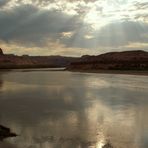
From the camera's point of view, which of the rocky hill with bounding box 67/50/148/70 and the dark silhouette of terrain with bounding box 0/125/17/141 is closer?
the dark silhouette of terrain with bounding box 0/125/17/141

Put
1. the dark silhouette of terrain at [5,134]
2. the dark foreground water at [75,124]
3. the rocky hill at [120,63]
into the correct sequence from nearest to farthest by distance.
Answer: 1. the dark foreground water at [75,124]
2. the dark silhouette of terrain at [5,134]
3. the rocky hill at [120,63]

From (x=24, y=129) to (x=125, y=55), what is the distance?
14230cm

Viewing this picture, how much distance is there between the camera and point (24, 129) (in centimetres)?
1845

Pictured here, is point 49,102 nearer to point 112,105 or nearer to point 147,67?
point 112,105

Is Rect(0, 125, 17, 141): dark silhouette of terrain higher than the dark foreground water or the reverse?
higher

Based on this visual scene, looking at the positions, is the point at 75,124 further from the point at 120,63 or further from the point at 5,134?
the point at 120,63

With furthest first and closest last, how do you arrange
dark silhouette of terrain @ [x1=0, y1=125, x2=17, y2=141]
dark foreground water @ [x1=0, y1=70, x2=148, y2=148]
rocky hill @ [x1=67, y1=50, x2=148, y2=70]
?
rocky hill @ [x1=67, y1=50, x2=148, y2=70], dark silhouette of terrain @ [x1=0, y1=125, x2=17, y2=141], dark foreground water @ [x1=0, y1=70, x2=148, y2=148]

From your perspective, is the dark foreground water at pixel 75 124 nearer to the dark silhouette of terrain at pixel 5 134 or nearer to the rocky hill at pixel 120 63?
the dark silhouette of terrain at pixel 5 134

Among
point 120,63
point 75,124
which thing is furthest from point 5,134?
point 120,63

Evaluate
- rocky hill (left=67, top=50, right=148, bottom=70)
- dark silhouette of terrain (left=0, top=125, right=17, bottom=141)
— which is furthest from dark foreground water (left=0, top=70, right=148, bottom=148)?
rocky hill (left=67, top=50, right=148, bottom=70)

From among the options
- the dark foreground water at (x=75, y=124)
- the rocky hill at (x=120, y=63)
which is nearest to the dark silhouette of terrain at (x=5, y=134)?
the dark foreground water at (x=75, y=124)

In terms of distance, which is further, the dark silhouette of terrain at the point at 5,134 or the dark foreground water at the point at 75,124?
the dark silhouette of terrain at the point at 5,134

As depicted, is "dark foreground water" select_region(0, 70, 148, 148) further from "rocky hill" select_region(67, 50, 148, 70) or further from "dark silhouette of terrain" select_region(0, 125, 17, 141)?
"rocky hill" select_region(67, 50, 148, 70)

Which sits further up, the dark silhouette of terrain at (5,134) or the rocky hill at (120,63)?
the rocky hill at (120,63)
